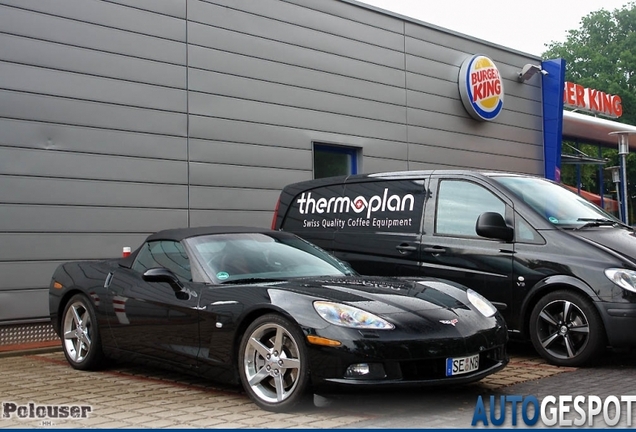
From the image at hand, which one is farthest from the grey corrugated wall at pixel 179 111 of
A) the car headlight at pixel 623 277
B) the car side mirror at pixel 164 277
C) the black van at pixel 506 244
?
the car headlight at pixel 623 277

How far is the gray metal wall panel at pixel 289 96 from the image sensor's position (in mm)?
11438

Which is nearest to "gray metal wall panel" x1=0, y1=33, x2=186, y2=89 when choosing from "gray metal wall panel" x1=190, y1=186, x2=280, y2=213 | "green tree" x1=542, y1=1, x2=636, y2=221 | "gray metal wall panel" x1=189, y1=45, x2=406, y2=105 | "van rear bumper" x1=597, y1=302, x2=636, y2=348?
"gray metal wall panel" x1=189, y1=45, x2=406, y2=105

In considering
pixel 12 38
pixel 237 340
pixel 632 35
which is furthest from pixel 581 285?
pixel 632 35

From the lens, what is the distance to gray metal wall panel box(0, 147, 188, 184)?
9.22 meters

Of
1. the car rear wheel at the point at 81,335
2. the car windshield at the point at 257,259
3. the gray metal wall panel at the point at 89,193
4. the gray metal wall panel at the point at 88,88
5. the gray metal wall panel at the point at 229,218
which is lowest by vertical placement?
the car rear wheel at the point at 81,335

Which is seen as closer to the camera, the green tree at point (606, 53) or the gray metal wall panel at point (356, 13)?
the gray metal wall panel at point (356, 13)

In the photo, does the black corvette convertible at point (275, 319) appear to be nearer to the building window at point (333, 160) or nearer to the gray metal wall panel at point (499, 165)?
the building window at point (333, 160)

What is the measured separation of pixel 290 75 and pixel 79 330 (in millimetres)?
6476

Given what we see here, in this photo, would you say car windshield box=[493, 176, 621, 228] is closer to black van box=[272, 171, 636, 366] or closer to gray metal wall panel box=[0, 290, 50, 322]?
black van box=[272, 171, 636, 366]

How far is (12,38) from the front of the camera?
9258 mm

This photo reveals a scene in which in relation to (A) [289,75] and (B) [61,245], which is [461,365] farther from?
(A) [289,75]

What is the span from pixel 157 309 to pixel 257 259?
0.87 meters

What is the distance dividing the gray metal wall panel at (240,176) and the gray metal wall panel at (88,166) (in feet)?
0.79

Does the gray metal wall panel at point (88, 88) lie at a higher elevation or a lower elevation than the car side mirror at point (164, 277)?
higher
